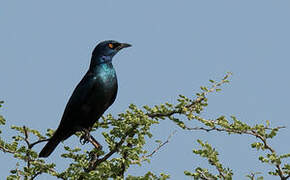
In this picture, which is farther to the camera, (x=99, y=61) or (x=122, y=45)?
(x=122, y=45)

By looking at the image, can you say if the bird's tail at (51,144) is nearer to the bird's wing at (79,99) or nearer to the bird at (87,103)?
the bird at (87,103)

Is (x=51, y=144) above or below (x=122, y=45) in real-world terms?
below

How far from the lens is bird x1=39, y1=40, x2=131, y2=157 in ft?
22.3

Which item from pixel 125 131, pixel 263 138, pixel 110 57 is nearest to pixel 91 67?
pixel 110 57

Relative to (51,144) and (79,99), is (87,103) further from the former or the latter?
(51,144)

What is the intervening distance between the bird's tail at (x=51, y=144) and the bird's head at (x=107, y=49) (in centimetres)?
140

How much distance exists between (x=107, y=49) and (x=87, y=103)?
42.2 inches

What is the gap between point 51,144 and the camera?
689 centimetres

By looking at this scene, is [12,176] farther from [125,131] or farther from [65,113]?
[65,113]

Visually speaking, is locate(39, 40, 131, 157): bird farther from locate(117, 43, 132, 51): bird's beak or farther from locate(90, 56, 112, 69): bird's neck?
locate(117, 43, 132, 51): bird's beak

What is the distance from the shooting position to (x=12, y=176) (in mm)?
5086

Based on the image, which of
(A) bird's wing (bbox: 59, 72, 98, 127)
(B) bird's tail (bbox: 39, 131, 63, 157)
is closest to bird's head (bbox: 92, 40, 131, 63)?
(A) bird's wing (bbox: 59, 72, 98, 127)

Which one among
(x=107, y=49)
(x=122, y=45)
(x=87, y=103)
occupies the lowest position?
(x=87, y=103)

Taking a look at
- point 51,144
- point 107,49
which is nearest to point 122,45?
point 107,49
